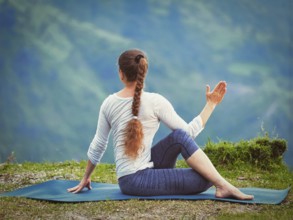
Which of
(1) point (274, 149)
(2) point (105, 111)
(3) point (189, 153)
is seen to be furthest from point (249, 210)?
(1) point (274, 149)

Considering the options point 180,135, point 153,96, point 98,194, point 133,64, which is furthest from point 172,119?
point 98,194

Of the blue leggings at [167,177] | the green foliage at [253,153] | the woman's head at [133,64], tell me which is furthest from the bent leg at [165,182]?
the green foliage at [253,153]

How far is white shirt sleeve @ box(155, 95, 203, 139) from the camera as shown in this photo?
16.8ft

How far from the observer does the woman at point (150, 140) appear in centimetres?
507

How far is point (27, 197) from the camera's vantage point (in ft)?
18.8

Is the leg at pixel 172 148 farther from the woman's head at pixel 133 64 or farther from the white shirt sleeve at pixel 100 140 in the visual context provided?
the woman's head at pixel 133 64

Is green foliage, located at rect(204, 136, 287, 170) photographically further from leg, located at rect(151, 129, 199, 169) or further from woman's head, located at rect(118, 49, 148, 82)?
woman's head, located at rect(118, 49, 148, 82)

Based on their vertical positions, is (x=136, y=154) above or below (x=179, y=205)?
above

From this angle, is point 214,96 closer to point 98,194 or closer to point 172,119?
point 172,119

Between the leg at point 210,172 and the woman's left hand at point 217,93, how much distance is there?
23.8 inches

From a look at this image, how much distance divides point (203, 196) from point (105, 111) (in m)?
1.44

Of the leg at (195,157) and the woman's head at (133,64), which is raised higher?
the woman's head at (133,64)

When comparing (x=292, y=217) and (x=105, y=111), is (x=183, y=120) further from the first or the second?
(x=292, y=217)

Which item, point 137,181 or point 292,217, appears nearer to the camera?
point 292,217
